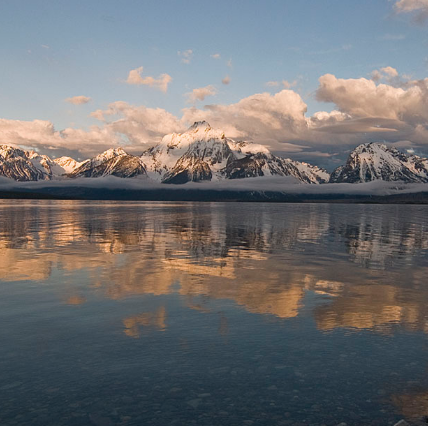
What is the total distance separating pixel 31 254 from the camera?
133ft

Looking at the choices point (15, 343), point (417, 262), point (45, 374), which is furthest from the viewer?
point (417, 262)

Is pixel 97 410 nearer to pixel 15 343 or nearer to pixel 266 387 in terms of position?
pixel 266 387

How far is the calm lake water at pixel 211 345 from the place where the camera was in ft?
40.2

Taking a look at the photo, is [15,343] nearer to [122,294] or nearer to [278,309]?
[122,294]

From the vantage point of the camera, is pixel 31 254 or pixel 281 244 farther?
pixel 281 244

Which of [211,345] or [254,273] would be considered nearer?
[211,345]

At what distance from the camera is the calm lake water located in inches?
483

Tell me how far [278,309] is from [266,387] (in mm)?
8973

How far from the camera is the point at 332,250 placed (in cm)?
4716

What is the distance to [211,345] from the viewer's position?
1700cm

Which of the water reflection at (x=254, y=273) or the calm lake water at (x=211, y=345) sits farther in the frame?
the water reflection at (x=254, y=273)

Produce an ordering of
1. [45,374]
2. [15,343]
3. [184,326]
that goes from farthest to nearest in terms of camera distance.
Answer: [184,326]
[15,343]
[45,374]

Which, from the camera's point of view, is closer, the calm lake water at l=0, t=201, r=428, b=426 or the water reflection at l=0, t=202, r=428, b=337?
the calm lake water at l=0, t=201, r=428, b=426

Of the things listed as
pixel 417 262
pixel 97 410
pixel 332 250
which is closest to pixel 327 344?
pixel 97 410
